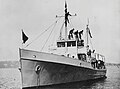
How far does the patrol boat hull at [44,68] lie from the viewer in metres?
19.5

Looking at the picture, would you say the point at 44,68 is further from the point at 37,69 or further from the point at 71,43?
the point at 71,43

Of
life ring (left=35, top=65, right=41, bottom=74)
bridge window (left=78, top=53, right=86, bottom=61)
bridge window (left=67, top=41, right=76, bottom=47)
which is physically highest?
bridge window (left=67, top=41, right=76, bottom=47)

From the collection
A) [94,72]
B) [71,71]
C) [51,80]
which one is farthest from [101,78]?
[51,80]

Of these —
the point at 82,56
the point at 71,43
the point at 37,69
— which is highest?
the point at 71,43

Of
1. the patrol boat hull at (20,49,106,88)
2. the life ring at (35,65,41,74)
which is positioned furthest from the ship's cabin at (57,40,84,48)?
the life ring at (35,65,41,74)

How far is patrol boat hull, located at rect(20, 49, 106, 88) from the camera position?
64.1ft

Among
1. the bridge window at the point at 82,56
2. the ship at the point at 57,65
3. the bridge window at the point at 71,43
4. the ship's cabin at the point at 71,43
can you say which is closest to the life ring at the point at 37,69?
the ship at the point at 57,65

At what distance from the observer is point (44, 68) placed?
20.0 metres

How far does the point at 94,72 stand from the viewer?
27672mm

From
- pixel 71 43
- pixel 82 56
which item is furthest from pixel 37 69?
pixel 82 56

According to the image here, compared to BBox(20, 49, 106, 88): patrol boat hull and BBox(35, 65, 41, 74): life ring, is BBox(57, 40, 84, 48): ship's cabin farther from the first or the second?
BBox(35, 65, 41, 74): life ring

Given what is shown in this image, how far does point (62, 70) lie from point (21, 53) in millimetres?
4022

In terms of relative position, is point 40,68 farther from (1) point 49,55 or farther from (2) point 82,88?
(2) point 82,88

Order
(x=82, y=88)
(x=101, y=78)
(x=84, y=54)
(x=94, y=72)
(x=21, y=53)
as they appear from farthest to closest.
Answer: (x=101, y=78) < (x=94, y=72) < (x=84, y=54) < (x=82, y=88) < (x=21, y=53)
